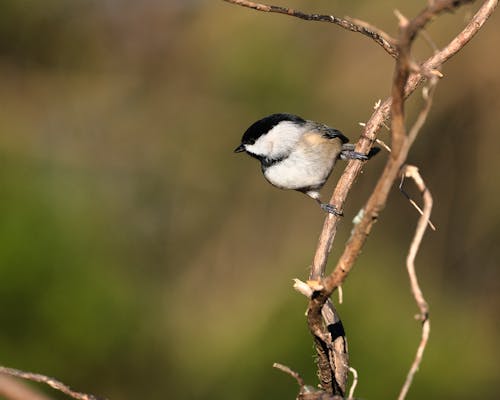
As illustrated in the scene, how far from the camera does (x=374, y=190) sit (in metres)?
0.52

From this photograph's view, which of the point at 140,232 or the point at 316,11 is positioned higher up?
the point at 316,11

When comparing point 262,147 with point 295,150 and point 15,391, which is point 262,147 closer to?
point 295,150

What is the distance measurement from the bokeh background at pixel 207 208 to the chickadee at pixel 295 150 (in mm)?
852

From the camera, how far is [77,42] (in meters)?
3.13

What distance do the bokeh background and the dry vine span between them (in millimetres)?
1410

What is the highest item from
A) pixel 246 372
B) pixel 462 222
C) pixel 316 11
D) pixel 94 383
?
pixel 316 11

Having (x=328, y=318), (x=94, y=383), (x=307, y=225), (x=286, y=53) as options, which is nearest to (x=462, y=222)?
(x=307, y=225)

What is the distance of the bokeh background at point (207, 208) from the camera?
2.37 meters

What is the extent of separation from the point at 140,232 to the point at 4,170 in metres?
0.63

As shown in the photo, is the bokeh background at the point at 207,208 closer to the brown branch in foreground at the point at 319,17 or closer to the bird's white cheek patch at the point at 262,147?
the bird's white cheek patch at the point at 262,147

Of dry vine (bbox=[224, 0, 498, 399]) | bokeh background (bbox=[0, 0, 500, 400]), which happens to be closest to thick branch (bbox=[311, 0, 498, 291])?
dry vine (bbox=[224, 0, 498, 399])

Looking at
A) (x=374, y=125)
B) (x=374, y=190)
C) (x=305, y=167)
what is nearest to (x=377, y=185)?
(x=374, y=190)

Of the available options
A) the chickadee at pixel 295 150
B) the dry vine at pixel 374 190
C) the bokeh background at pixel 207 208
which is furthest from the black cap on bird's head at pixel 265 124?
the bokeh background at pixel 207 208

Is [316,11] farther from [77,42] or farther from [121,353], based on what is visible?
Result: [121,353]
